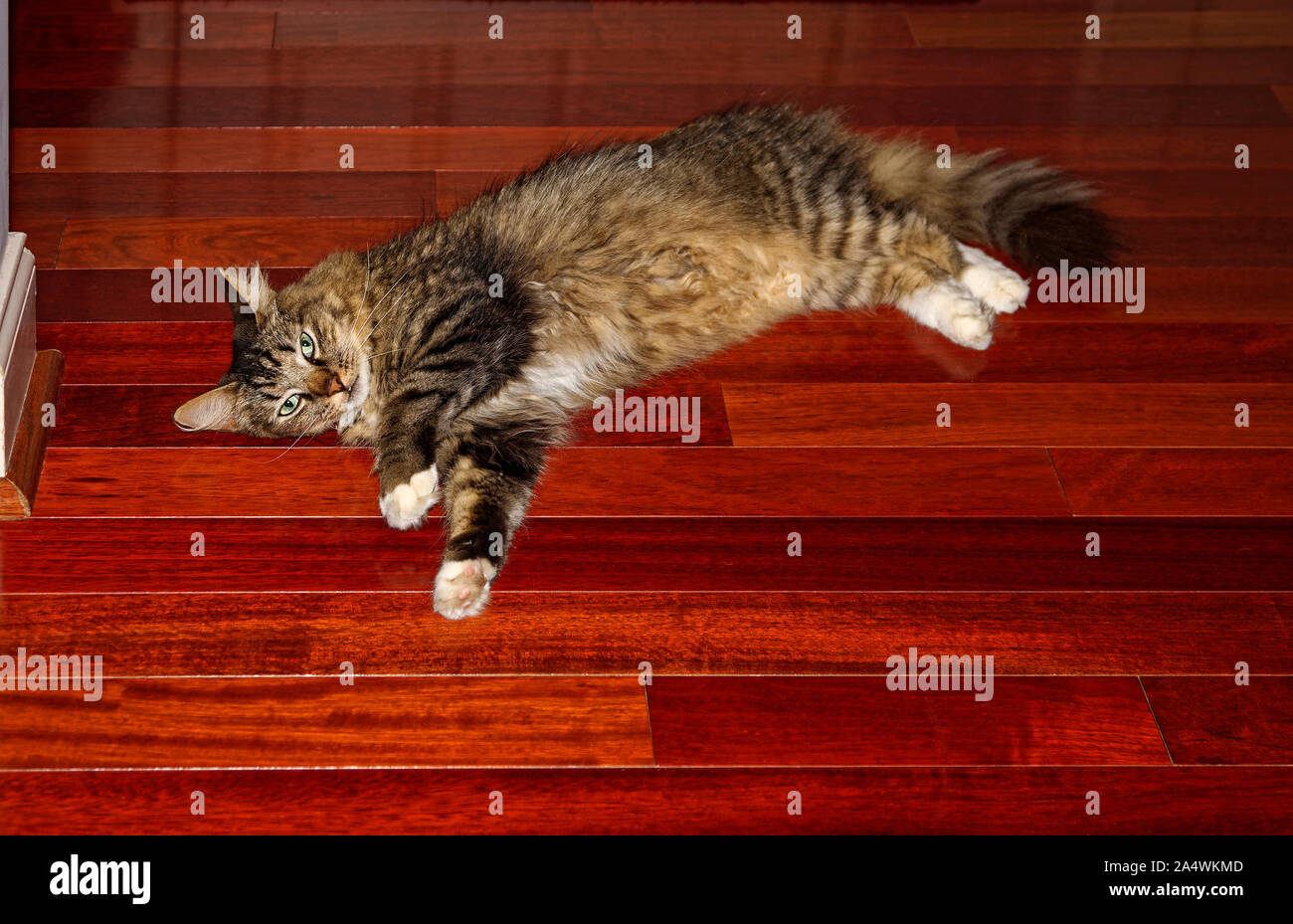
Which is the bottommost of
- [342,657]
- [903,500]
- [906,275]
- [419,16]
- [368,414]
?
[342,657]

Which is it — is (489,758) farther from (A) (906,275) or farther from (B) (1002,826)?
(A) (906,275)

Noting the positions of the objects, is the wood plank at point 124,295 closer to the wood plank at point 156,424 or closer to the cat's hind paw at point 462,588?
the wood plank at point 156,424

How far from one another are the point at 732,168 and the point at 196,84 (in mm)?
1733

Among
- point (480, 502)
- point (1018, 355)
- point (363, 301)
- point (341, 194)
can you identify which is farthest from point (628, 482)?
point (341, 194)

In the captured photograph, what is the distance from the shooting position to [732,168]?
2.91 metres

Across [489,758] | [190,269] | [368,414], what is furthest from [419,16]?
[489,758]

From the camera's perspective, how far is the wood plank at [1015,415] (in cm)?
276

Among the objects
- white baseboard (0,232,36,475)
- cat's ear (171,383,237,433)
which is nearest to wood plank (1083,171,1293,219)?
cat's ear (171,383,237,433)

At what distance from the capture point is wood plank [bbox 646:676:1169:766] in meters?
2.19

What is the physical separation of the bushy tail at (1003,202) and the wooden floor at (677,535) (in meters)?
0.18

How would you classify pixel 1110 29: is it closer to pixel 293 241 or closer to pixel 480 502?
pixel 293 241

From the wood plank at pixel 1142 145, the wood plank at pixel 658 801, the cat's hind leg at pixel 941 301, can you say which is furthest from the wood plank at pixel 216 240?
the wood plank at pixel 1142 145

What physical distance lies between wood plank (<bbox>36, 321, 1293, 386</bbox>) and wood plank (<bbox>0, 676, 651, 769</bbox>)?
863 millimetres

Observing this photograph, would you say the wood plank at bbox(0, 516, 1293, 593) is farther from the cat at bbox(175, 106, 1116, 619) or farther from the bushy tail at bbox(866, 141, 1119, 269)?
the bushy tail at bbox(866, 141, 1119, 269)
